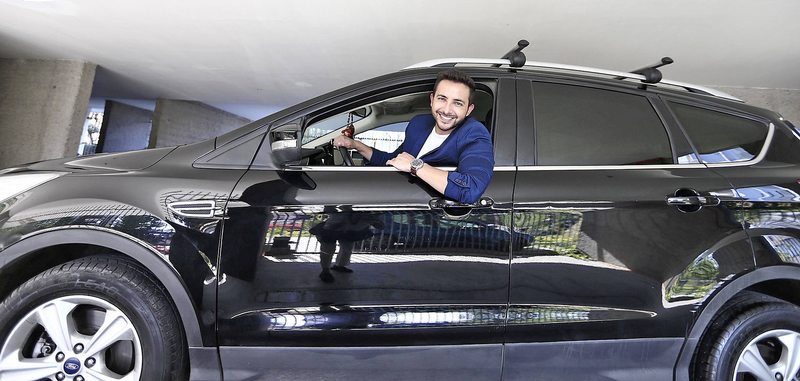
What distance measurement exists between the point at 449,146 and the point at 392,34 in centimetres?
575

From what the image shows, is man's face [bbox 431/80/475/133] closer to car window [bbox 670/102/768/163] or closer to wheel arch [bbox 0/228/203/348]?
car window [bbox 670/102/768/163]

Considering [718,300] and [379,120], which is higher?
[379,120]

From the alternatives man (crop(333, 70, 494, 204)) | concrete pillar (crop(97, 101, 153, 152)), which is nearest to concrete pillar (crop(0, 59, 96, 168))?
concrete pillar (crop(97, 101, 153, 152))

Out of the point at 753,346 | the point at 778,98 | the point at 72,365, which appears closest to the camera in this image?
the point at 72,365

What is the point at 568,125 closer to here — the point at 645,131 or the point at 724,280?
the point at 645,131

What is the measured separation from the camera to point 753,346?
6.57ft

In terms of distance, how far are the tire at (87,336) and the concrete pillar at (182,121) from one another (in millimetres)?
12831

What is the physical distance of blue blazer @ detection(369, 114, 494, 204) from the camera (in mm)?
1785

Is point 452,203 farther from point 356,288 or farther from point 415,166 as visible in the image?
point 356,288

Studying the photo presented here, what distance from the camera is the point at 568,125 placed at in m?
2.04

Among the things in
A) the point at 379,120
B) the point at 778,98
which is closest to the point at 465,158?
the point at 379,120

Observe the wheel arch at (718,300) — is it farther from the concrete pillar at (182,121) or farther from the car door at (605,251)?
the concrete pillar at (182,121)

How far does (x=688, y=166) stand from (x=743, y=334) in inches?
31.0

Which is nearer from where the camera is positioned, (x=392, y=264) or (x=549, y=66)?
(x=392, y=264)
